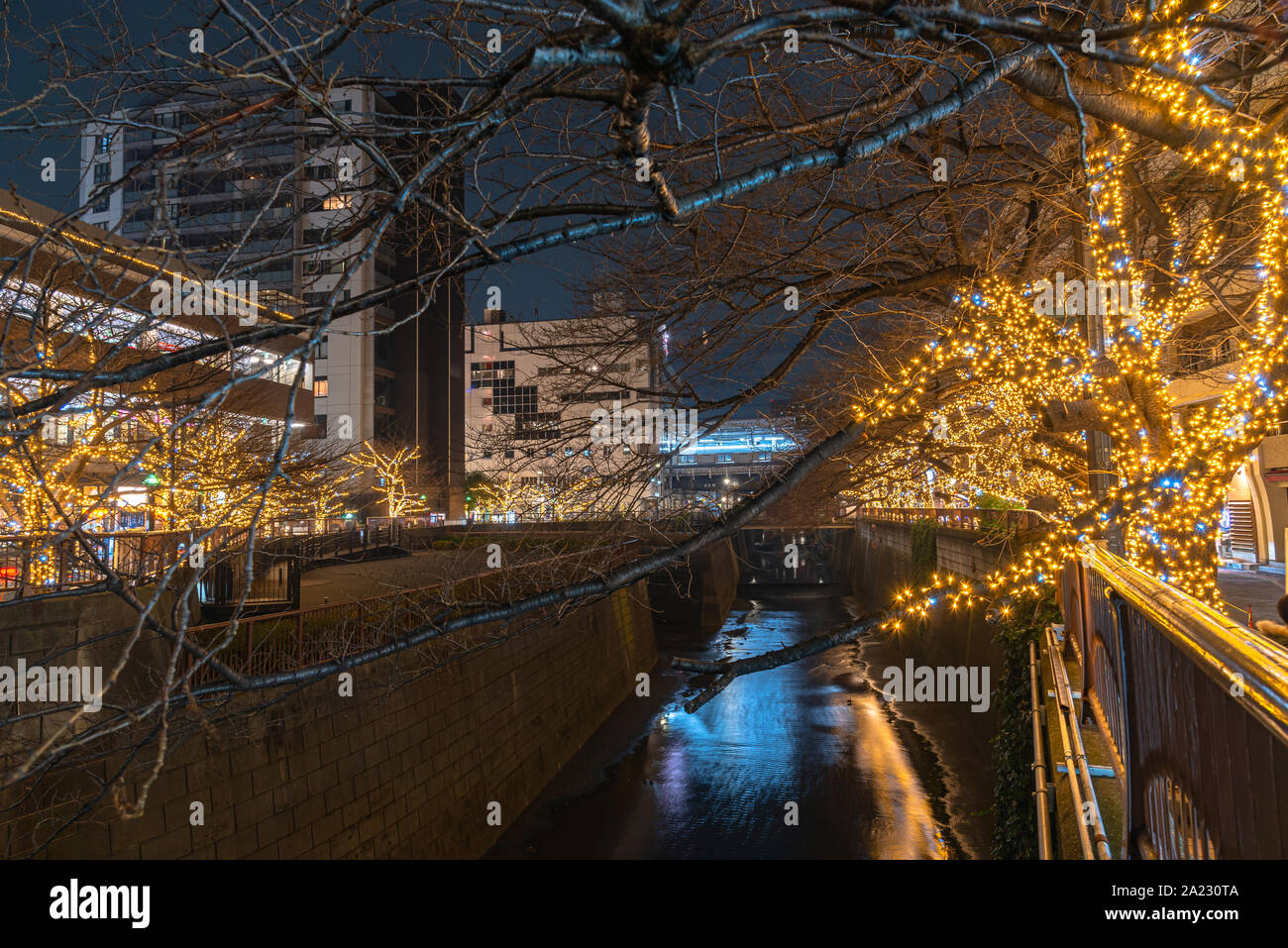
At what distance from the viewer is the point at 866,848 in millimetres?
12508

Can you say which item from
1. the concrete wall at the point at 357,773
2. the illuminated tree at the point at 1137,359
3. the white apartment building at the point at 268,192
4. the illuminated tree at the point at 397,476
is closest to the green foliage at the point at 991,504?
the illuminated tree at the point at 1137,359

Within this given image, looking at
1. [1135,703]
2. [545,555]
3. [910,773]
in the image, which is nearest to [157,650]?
[545,555]

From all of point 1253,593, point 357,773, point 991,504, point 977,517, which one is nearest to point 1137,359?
point 357,773

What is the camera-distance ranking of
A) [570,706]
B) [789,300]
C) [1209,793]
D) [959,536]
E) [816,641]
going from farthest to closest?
[959,536]
[570,706]
[789,300]
[816,641]
[1209,793]

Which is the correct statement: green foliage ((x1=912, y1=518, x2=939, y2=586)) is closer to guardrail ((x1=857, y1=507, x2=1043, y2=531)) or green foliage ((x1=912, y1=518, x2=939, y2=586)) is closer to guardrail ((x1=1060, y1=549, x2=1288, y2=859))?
guardrail ((x1=857, y1=507, x2=1043, y2=531))

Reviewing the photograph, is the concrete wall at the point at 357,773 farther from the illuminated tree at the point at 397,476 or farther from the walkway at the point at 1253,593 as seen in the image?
the illuminated tree at the point at 397,476

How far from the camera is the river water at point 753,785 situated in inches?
503

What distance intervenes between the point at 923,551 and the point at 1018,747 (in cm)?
1788

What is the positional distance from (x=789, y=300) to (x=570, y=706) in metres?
14.1

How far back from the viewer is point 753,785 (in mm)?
15492

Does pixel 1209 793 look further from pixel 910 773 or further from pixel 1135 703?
pixel 910 773

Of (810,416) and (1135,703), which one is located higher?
(810,416)

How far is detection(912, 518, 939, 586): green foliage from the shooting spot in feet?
80.7
